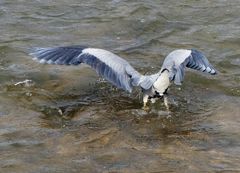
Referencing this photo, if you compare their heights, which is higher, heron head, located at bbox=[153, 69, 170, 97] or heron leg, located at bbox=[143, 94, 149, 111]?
heron head, located at bbox=[153, 69, 170, 97]

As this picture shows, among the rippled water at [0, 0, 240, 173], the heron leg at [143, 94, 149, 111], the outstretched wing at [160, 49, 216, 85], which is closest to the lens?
the rippled water at [0, 0, 240, 173]

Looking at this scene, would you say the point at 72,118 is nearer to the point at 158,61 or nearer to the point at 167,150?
the point at 167,150

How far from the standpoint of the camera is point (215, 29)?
852 cm

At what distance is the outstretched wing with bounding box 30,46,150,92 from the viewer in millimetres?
5496

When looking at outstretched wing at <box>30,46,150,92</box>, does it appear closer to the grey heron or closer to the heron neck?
the grey heron

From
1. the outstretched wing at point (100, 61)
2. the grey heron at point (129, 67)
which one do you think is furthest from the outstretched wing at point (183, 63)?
the outstretched wing at point (100, 61)

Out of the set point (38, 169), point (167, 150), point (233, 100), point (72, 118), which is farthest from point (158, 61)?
point (38, 169)

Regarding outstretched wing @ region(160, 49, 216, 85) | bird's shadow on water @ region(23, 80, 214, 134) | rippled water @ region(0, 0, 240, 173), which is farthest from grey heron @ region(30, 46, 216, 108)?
rippled water @ region(0, 0, 240, 173)

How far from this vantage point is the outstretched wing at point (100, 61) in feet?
18.0

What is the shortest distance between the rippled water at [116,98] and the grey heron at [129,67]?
32cm

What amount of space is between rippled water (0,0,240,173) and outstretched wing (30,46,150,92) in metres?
0.37

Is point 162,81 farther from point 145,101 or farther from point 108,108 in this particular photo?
point 108,108

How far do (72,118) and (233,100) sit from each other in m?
1.65

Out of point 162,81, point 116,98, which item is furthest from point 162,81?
point 116,98
